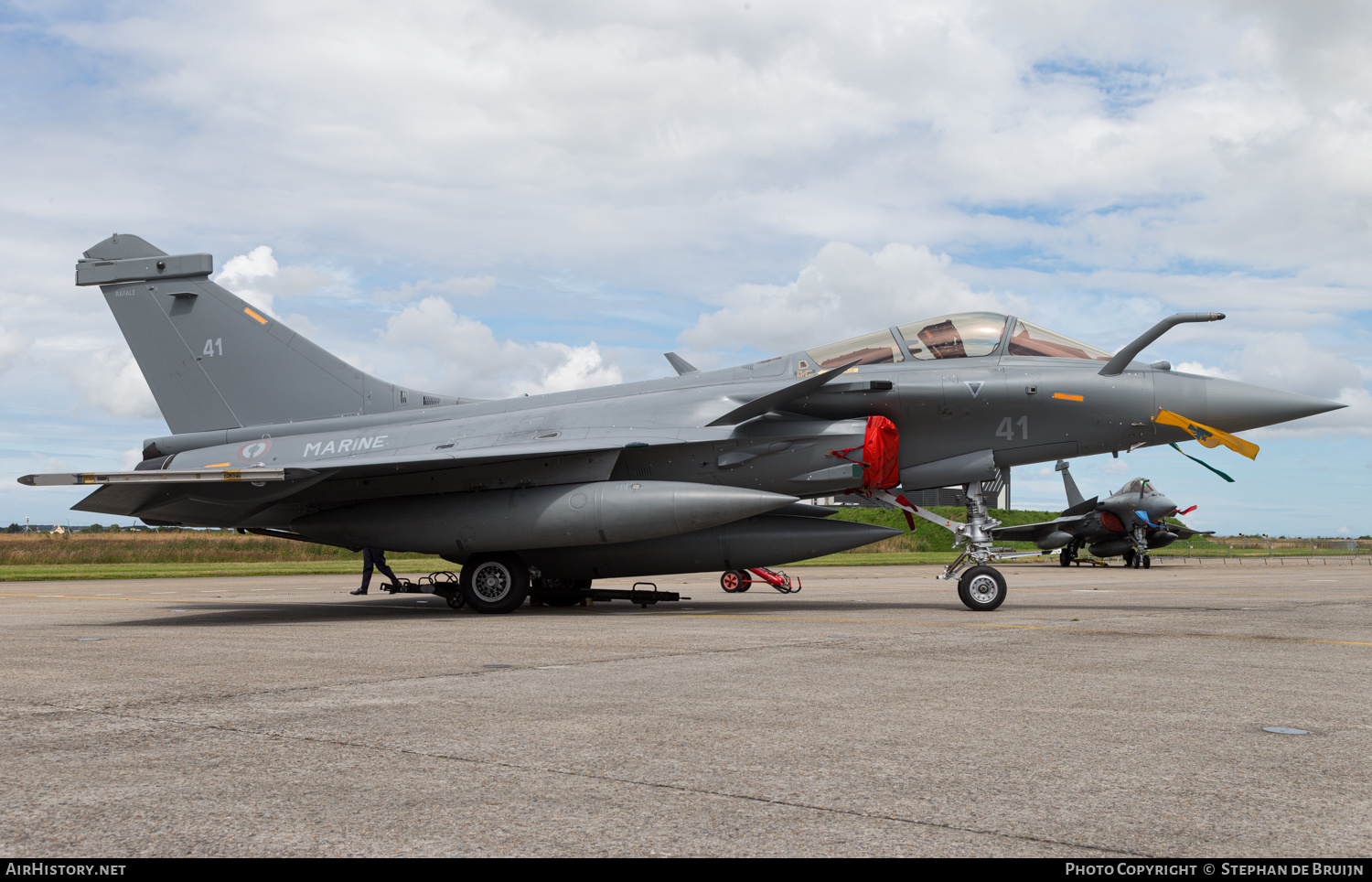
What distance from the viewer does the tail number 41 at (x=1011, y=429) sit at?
12094 millimetres

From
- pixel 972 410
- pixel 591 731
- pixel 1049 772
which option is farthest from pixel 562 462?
pixel 1049 772

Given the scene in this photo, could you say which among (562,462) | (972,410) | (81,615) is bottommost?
(81,615)

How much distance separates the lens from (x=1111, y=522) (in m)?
38.7

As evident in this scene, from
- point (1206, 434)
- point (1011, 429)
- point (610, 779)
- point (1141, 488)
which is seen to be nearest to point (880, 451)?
point (1011, 429)

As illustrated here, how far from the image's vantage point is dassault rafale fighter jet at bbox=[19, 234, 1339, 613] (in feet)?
38.7

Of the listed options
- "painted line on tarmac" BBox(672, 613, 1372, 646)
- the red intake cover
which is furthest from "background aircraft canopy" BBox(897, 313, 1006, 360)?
the red intake cover

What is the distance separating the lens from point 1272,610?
12891 mm

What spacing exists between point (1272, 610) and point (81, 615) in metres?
15.5

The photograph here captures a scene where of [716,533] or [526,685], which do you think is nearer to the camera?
[526,685]

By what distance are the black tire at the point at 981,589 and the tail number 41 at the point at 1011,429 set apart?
165 centimetres

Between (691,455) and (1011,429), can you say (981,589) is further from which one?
(691,455)

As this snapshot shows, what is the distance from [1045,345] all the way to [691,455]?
4.66m

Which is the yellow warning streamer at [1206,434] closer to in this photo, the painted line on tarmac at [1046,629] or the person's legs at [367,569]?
the painted line on tarmac at [1046,629]

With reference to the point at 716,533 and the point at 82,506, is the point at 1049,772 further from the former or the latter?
the point at 82,506
